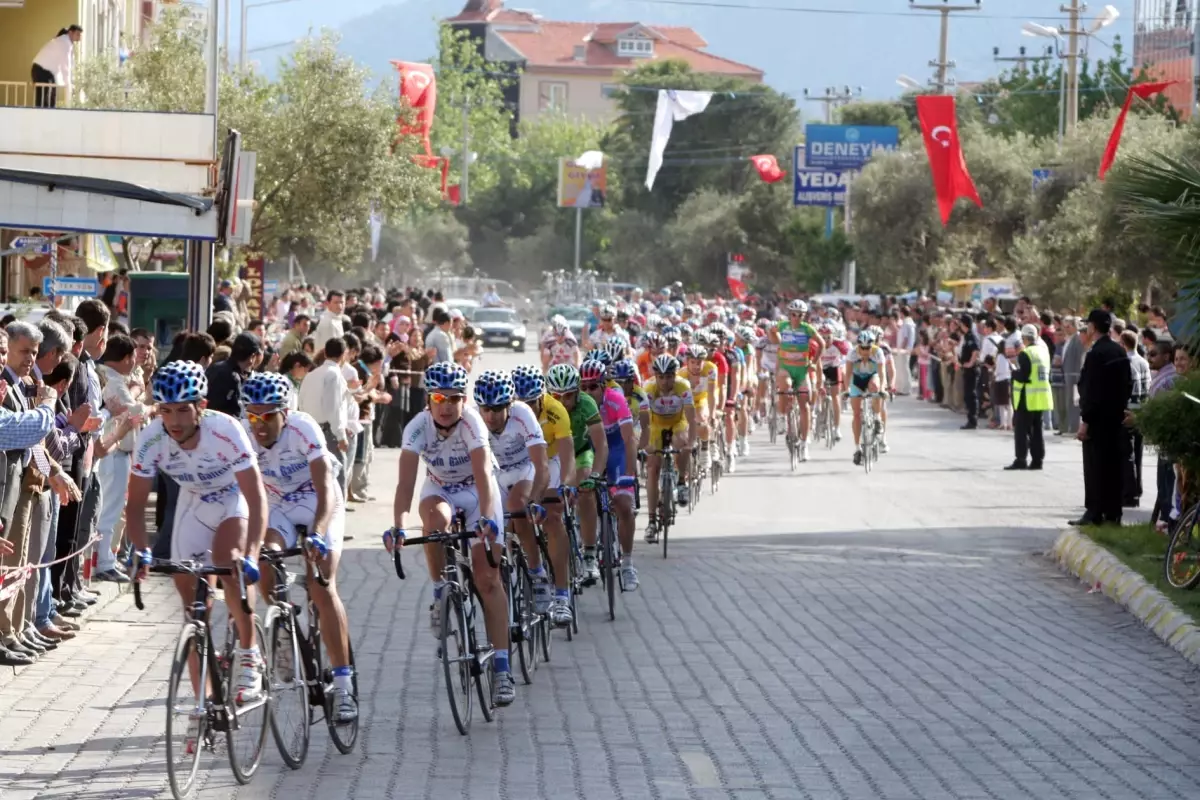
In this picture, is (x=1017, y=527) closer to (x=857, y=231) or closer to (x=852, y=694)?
(x=852, y=694)

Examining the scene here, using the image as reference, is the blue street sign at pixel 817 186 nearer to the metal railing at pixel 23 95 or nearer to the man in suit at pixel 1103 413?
the metal railing at pixel 23 95

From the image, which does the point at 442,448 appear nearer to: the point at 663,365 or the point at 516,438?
the point at 516,438

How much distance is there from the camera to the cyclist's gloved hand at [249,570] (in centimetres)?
834

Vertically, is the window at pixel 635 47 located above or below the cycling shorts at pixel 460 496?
above

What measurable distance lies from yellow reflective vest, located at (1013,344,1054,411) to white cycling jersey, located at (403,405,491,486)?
17.3m

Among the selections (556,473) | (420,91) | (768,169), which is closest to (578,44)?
(768,169)

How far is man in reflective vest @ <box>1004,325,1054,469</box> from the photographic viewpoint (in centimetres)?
2661

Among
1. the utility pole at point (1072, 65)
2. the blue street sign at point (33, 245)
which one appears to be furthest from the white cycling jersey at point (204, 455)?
the utility pole at point (1072, 65)

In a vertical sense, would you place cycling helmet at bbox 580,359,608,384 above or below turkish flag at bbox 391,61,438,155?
below

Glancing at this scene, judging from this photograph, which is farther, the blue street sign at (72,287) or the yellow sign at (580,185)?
the yellow sign at (580,185)

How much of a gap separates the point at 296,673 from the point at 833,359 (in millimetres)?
20871

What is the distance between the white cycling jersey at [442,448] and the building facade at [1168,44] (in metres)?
58.4

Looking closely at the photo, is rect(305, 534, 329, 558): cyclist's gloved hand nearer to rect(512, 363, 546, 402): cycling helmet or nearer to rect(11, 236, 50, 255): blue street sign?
rect(512, 363, 546, 402): cycling helmet

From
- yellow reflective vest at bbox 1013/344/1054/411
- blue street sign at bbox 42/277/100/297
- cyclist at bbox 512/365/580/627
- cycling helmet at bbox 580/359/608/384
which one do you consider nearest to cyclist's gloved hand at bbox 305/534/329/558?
cyclist at bbox 512/365/580/627
